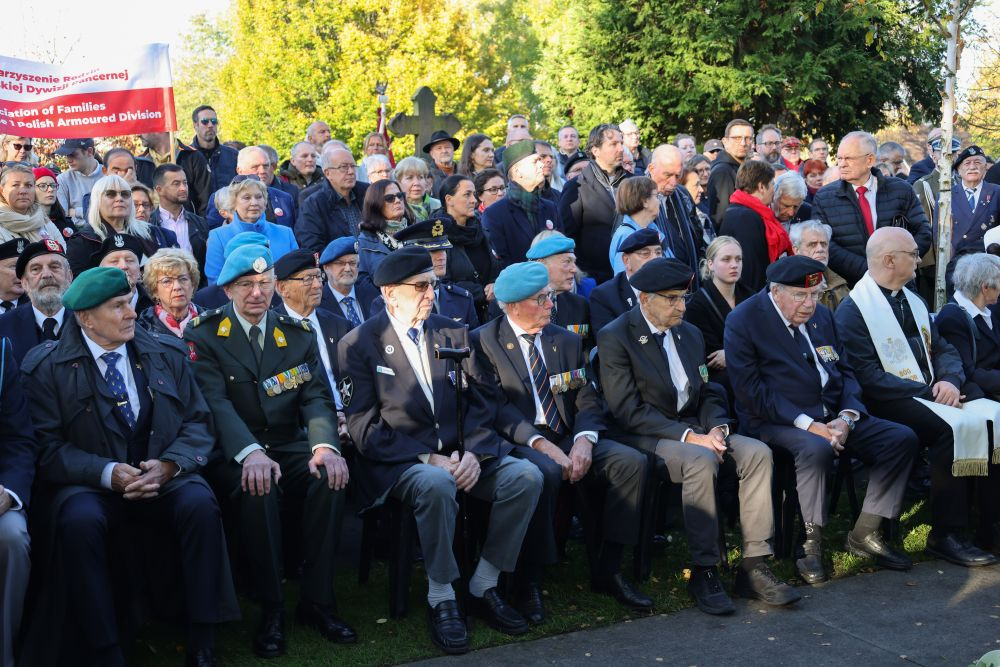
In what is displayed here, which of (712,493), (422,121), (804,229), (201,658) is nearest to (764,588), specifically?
(712,493)

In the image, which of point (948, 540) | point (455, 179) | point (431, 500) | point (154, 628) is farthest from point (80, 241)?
point (948, 540)

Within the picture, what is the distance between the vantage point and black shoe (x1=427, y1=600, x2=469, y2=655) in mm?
4836

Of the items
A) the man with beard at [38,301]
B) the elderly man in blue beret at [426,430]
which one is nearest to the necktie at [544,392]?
the elderly man in blue beret at [426,430]

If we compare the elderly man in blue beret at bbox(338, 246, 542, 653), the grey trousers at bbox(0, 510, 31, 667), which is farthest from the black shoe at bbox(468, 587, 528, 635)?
the grey trousers at bbox(0, 510, 31, 667)

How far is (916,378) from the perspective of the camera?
6.70m

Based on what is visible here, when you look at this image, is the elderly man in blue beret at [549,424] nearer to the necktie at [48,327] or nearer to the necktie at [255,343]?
the necktie at [255,343]

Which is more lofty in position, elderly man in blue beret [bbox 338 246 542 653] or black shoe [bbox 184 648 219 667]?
elderly man in blue beret [bbox 338 246 542 653]

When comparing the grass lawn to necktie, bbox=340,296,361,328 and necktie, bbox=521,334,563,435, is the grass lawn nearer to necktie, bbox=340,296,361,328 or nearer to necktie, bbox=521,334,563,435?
necktie, bbox=521,334,563,435

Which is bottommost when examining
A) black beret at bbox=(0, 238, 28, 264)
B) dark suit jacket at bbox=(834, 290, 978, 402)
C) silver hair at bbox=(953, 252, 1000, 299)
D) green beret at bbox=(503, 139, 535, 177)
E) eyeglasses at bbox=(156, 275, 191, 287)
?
dark suit jacket at bbox=(834, 290, 978, 402)

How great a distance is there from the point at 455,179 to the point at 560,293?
132 cm

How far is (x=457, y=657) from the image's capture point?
481 cm

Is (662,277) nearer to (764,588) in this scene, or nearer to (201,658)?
(764,588)

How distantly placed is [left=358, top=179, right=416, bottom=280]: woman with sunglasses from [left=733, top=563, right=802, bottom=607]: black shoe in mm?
3330

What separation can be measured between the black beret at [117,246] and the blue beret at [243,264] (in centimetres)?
132
